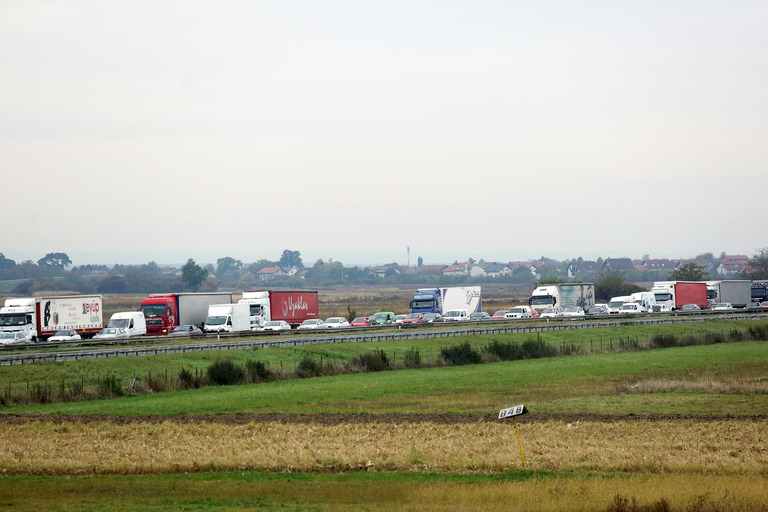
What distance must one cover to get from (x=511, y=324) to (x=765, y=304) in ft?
155

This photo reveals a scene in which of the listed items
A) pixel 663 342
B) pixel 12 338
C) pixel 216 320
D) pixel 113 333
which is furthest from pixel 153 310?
pixel 663 342

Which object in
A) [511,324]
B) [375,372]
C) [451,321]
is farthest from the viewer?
[451,321]

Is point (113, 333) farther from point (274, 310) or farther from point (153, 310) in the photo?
point (274, 310)

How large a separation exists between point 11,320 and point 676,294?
232 ft

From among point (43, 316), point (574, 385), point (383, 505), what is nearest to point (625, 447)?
point (383, 505)

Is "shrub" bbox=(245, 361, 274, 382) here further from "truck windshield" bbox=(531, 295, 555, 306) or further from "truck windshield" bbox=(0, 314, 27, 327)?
"truck windshield" bbox=(531, 295, 555, 306)

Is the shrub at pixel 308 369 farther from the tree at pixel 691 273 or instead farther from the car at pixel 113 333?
the tree at pixel 691 273

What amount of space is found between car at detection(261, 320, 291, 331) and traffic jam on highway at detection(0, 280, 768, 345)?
0.09m

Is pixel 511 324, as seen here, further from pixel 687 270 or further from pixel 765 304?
pixel 687 270

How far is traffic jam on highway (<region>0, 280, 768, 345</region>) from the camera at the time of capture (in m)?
69.9

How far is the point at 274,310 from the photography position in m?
82.4

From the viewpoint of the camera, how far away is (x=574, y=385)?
44.0 meters

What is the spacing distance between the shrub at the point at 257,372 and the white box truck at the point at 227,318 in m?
25.4

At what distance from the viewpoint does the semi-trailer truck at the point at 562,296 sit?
96.6 m
